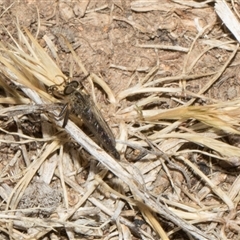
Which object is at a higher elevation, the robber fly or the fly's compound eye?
the fly's compound eye

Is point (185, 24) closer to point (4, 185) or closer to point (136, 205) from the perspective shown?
point (136, 205)

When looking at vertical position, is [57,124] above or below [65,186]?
above

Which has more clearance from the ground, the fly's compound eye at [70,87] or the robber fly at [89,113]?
the fly's compound eye at [70,87]

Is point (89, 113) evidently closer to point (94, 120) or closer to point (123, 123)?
point (94, 120)

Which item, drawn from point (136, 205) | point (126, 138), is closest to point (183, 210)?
point (136, 205)

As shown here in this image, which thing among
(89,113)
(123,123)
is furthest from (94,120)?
(123,123)
